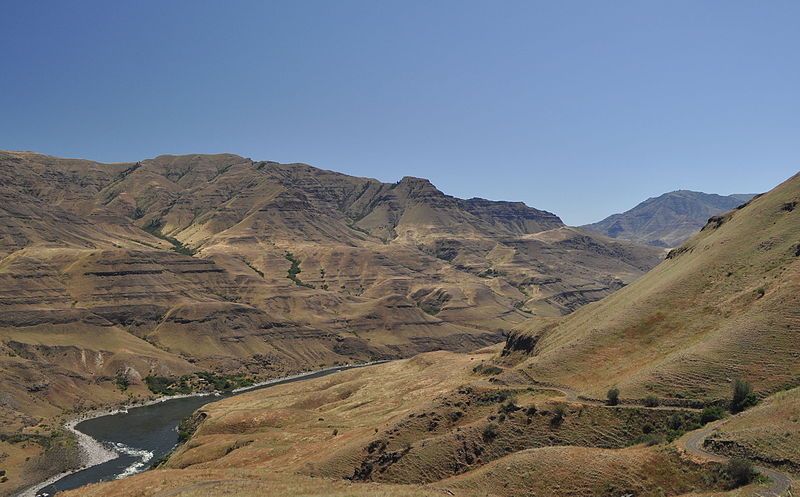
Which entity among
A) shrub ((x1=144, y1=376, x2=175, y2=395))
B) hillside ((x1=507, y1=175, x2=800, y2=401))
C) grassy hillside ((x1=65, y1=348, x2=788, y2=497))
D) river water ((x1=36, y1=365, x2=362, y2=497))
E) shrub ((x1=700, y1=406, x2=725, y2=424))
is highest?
hillside ((x1=507, y1=175, x2=800, y2=401))

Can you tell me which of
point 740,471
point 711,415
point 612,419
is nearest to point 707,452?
point 740,471

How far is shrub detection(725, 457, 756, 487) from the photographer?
44.9 m

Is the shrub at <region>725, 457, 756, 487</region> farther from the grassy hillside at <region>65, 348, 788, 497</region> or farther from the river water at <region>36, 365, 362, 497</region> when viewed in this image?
the river water at <region>36, 365, 362, 497</region>

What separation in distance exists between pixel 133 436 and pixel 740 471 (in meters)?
129

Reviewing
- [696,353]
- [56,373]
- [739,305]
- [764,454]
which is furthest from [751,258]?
[56,373]

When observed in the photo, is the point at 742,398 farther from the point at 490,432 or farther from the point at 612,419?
the point at 490,432

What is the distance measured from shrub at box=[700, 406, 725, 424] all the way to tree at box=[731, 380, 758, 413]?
1.49 m

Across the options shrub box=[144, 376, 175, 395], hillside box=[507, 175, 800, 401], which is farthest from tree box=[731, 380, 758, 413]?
shrub box=[144, 376, 175, 395]

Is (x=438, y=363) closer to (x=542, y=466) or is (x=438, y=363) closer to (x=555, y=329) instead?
(x=555, y=329)

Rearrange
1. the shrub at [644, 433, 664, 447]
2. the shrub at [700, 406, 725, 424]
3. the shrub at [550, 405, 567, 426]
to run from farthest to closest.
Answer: the shrub at [550, 405, 567, 426], the shrub at [700, 406, 725, 424], the shrub at [644, 433, 664, 447]

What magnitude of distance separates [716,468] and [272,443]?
63.2m

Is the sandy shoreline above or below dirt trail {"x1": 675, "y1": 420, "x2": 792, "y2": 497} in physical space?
below

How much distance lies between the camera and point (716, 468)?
47.9 meters

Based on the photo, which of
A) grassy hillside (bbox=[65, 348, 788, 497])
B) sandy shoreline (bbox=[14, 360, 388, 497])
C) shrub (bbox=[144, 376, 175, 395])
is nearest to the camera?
grassy hillside (bbox=[65, 348, 788, 497])
